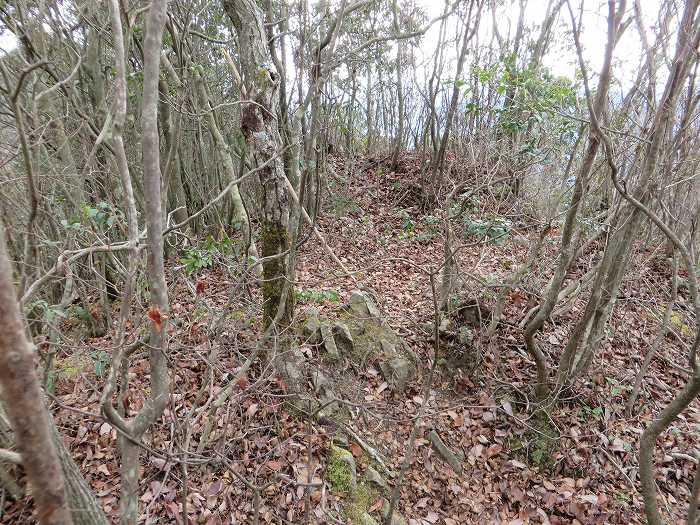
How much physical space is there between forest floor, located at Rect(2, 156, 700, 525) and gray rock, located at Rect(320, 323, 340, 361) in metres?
0.13

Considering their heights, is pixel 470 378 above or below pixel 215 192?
below

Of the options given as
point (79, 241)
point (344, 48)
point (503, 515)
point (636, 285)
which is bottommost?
point (503, 515)

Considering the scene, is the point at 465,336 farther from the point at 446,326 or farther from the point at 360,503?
the point at 360,503

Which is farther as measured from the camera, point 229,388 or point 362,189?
point 362,189

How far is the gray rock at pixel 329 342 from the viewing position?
4262mm

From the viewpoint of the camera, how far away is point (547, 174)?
6.93m

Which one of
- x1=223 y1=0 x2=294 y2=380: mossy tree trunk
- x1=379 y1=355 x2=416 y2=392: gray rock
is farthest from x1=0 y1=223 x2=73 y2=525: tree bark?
x1=379 y1=355 x2=416 y2=392: gray rock

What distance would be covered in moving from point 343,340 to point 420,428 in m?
1.28

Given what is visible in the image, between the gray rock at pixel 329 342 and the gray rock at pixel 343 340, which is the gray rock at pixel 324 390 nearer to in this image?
the gray rock at pixel 329 342

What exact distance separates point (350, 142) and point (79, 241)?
819cm

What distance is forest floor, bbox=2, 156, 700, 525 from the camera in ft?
9.73

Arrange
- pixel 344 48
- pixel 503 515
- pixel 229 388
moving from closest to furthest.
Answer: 1. pixel 229 388
2. pixel 503 515
3. pixel 344 48

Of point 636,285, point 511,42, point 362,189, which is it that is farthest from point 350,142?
point 636,285

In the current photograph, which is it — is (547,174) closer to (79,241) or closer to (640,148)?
(640,148)
